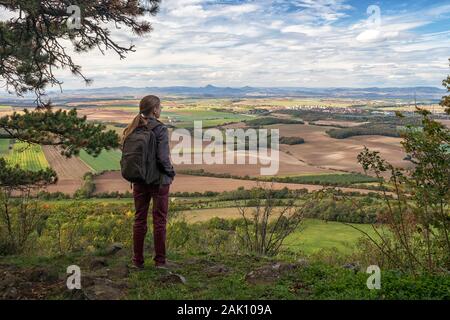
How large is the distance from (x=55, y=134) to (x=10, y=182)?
1967mm

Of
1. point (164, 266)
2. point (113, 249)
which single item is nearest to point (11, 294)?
point (164, 266)

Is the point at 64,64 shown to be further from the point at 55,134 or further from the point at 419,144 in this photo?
the point at 419,144

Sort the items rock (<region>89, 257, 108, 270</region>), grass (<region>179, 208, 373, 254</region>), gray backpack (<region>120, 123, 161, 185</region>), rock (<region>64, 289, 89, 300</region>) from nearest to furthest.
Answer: rock (<region>64, 289, 89, 300</region>)
gray backpack (<region>120, 123, 161, 185</region>)
rock (<region>89, 257, 108, 270</region>)
grass (<region>179, 208, 373, 254</region>)

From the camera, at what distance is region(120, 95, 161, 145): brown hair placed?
5.66 m

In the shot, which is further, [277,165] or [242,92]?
[242,92]

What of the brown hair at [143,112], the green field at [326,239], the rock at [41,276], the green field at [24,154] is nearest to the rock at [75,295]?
the rock at [41,276]

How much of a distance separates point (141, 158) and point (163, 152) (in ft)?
1.04

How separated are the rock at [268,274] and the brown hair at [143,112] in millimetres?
2606

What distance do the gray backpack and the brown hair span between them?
0.07 m

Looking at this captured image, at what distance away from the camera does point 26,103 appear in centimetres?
973

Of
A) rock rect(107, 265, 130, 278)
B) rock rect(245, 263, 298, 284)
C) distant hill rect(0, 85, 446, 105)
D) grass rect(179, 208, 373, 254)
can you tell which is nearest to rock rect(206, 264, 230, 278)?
rock rect(245, 263, 298, 284)

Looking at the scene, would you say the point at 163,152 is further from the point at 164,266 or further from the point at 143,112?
the point at 164,266

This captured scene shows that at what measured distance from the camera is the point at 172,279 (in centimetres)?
557

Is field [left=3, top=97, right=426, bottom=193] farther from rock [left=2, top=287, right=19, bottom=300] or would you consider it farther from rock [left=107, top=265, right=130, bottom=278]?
rock [left=2, top=287, right=19, bottom=300]
